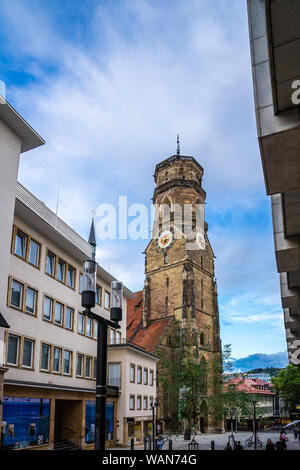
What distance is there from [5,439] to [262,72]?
20.9 metres

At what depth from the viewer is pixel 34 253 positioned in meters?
26.7

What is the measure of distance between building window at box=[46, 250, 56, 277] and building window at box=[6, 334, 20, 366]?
5439 mm

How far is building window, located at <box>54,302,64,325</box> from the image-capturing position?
28844 mm

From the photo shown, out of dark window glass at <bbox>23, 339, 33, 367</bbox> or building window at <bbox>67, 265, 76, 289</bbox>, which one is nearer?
dark window glass at <bbox>23, 339, 33, 367</bbox>

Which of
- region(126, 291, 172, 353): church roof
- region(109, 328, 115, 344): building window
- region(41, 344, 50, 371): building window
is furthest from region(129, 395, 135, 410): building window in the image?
region(126, 291, 172, 353): church roof

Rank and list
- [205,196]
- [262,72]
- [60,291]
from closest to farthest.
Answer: [262,72] < [60,291] < [205,196]

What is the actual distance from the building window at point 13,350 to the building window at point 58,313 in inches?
194

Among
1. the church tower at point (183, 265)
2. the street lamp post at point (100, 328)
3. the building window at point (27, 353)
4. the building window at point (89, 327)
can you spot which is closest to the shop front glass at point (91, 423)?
the building window at point (89, 327)

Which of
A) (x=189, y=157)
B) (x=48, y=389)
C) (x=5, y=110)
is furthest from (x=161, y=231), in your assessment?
(x=5, y=110)

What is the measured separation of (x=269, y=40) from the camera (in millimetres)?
5879

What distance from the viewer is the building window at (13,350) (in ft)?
75.4

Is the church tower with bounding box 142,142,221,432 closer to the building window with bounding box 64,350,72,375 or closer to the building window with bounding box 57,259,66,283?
the building window with bounding box 64,350,72,375

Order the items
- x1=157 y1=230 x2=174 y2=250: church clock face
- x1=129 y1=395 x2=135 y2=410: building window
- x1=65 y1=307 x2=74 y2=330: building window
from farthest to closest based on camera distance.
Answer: x1=157 y1=230 x2=174 y2=250: church clock face
x1=129 y1=395 x2=135 y2=410: building window
x1=65 y1=307 x2=74 y2=330: building window
